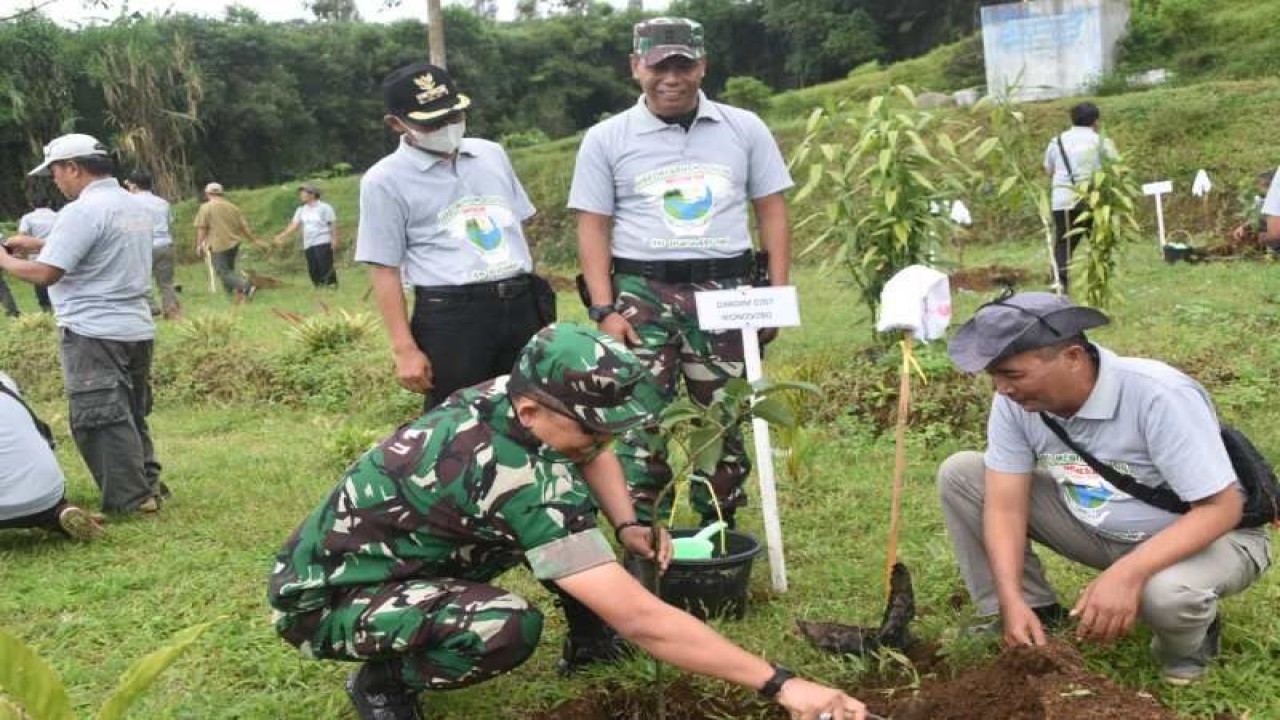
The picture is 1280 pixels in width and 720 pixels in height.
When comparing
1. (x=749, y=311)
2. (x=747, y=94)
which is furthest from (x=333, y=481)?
(x=747, y=94)

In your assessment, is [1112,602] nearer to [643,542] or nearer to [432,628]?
[643,542]

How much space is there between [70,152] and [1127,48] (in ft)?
57.5

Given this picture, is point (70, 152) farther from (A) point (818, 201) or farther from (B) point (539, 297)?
(A) point (818, 201)

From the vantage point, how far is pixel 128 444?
17.0ft

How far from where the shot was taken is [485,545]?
9.16ft

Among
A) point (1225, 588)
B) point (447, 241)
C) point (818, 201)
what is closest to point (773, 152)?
point (447, 241)

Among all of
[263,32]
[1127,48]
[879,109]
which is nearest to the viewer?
[879,109]

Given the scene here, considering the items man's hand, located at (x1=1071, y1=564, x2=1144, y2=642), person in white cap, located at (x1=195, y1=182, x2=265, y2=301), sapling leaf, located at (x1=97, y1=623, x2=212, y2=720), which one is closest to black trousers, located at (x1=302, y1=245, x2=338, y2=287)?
person in white cap, located at (x1=195, y1=182, x2=265, y2=301)

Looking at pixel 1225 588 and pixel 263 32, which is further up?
pixel 263 32

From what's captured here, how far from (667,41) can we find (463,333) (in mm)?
1108

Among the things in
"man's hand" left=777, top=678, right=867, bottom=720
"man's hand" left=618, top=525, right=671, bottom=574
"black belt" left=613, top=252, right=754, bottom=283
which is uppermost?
"black belt" left=613, top=252, right=754, bottom=283

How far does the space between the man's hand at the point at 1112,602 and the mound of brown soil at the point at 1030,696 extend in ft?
0.29

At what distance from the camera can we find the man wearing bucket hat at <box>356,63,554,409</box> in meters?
3.78

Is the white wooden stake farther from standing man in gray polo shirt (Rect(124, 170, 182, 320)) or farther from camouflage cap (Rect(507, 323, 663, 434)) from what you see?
standing man in gray polo shirt (Rect(124, 170, 182, 320))
